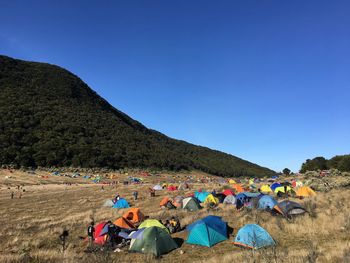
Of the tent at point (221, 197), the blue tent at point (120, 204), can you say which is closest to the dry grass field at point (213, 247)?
the blue tent at point (120, 204)

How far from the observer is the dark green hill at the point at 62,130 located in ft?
281

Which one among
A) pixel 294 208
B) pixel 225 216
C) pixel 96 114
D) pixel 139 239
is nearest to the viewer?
pixel 139 239

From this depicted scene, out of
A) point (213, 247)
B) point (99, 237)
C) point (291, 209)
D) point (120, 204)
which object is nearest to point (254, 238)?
point (213, 247)

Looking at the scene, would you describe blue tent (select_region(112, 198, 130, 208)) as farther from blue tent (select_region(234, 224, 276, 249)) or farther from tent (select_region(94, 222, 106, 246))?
blue tent (select_region(234, 224, 276, 249))

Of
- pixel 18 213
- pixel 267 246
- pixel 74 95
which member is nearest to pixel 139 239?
pixel 267 246

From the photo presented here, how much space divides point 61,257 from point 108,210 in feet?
51.6

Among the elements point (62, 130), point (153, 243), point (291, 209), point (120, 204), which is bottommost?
point (120, 204)

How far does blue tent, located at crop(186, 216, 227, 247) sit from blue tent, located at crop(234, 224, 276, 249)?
1.19 m

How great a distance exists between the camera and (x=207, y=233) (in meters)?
15.3

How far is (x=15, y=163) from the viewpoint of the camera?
76000 mm

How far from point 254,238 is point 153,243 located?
4.53m

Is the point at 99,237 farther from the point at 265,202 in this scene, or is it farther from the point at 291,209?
the point at 265,202

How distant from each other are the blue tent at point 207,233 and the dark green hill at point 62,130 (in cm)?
7177

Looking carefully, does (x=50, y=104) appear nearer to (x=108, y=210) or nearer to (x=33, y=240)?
(x=108, y=210)
